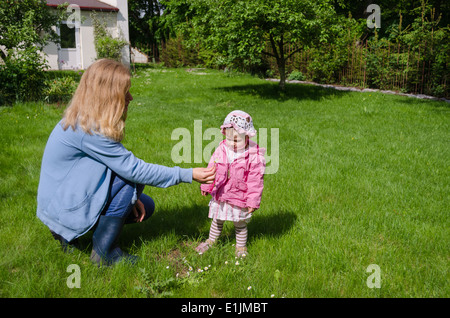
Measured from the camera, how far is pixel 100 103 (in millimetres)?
2732

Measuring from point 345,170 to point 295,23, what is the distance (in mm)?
6714

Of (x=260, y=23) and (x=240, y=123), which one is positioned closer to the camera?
(x=240, y=123)

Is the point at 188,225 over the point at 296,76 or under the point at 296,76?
under

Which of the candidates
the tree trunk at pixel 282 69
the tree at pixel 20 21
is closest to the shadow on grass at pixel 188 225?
the tree at pixel 20 21

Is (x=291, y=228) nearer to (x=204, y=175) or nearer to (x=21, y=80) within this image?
(x=204, y=175)

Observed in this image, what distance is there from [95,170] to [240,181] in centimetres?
111

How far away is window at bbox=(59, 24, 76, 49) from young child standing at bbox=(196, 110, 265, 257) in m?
20.9

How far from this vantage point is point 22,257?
114 inches

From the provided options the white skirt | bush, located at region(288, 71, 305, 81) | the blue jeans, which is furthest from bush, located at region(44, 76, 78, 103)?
bush, located at region(288, 71, 305, 81)

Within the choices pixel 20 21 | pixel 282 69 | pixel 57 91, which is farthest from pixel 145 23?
pixel 57 91

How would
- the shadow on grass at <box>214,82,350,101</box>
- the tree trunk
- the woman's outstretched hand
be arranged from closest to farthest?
the woman's outstretched hand
the shadow on grass at <box>214,82,350,101</box>
the tree trunk

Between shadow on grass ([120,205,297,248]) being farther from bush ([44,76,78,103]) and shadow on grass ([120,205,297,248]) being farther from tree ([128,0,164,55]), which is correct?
tree ([128,0,164,55])

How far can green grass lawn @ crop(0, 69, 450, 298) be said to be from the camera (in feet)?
8.87

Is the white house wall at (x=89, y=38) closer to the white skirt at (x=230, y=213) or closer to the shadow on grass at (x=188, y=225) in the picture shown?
the shadow on grass at (x=188, y=225)
